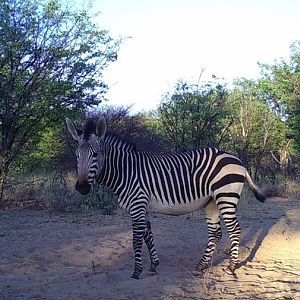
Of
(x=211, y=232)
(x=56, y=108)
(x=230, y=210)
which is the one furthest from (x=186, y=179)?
(x=56, y=108)

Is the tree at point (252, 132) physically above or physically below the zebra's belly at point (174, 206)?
above

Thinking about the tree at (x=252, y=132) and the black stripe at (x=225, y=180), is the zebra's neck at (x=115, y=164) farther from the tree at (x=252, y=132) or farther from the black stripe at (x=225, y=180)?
the tree at (x=252, y=132)

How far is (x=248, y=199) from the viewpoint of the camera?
16406mm

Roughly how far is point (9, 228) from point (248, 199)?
8769 mm

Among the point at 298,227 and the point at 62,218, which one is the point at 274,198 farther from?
the point at 62,218

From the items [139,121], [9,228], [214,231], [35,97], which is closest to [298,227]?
[214,231]

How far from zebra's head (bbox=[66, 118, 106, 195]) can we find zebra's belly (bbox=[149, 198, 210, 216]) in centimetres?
102

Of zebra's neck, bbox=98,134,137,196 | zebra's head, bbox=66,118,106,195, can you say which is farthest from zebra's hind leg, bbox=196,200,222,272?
zebra's head, bbox=66,118,106,195

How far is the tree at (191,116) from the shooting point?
56.3 ft

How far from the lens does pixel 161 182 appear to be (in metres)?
7.22

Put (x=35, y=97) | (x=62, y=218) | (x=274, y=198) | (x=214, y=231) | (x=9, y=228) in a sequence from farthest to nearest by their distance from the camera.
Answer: (x=274, y=198), (x=35, y=97), (x=62, y=218), (x=9, y=228), (x=214, y=231)

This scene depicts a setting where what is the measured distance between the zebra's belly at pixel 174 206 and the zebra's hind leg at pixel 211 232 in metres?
0.28

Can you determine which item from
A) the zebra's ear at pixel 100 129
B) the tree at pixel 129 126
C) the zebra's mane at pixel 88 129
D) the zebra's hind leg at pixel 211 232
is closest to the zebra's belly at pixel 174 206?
the zebra's hind leg at pixel 211 232

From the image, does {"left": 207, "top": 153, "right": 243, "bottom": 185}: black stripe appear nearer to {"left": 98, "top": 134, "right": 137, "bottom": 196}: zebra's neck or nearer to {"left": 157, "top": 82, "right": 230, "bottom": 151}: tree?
{"left": 98, "top": 134, "right": 137, "bottom": 196}: zebra's neck
